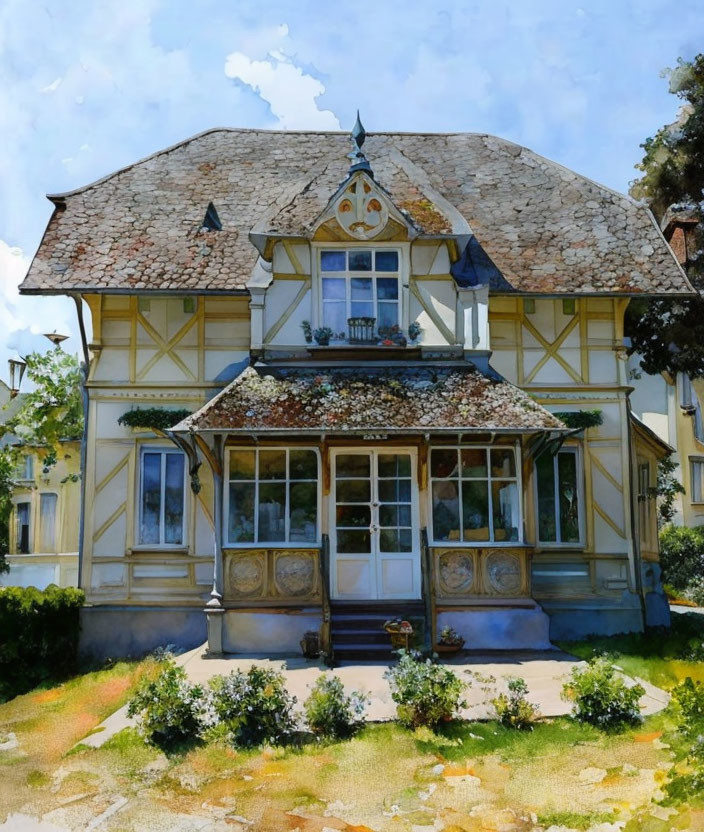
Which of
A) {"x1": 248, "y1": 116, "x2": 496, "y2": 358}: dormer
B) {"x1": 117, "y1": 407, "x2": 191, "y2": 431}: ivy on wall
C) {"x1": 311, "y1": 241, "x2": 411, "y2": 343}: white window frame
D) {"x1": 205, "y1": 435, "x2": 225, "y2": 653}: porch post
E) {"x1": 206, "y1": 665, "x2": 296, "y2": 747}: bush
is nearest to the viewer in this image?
{"x1": 206, "y1": 665, "x2": 296, "y2": 747}: bush

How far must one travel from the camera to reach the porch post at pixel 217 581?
13.9 meters

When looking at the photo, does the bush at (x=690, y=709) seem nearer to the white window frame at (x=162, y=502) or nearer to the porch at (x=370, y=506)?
the porch at (x=370, y=506)

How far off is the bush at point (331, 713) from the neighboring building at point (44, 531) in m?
18.3

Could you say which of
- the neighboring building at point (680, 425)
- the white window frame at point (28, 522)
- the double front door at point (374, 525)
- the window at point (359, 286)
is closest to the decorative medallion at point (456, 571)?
the double front door at point (374, 525)

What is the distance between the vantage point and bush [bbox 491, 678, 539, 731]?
1033cm

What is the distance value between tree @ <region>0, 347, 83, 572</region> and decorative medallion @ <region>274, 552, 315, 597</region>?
6956 mm

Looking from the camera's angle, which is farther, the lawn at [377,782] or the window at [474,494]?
the window at [474,494]

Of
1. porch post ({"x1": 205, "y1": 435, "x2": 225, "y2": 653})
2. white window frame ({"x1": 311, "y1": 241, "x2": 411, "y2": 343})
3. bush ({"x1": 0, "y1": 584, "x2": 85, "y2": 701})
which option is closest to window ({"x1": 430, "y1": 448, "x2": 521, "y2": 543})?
white window frame ({"x1": 311, "y1": 241, "x2": 411, "y2": 343})

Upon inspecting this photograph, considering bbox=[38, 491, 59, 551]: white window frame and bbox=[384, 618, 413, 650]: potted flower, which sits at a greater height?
bbox=[38, 491, 59, 551]: white window frame

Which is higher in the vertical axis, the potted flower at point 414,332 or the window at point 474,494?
the potted flower at point 414,332

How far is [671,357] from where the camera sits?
17.2 meters

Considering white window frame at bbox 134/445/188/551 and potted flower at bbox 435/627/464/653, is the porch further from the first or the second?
white window frame at bbox 134/445/188/551

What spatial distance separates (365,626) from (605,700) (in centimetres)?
458

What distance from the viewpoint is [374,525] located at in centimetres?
1480
